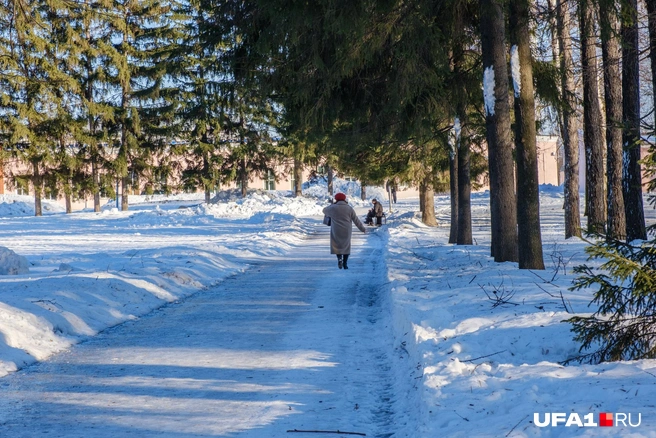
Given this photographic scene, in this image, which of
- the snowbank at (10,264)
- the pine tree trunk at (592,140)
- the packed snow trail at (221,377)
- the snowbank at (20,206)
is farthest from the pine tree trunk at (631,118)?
the snowbank at (20,206)

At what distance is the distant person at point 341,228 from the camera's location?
15594 millimetres

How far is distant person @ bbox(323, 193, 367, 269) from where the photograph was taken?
614 inches

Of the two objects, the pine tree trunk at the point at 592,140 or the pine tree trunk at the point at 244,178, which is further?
the pine tree trunk at the point at 244,178

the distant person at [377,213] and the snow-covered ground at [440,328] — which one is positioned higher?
the distant person at [377,213]

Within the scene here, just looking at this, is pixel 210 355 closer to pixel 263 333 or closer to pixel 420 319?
pixel 263 333

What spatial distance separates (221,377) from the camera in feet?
20.6

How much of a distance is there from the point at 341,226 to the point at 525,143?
5.78 meters

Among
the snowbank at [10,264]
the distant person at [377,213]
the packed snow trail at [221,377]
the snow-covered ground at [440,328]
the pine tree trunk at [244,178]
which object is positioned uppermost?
the pine tree trunk at [244,178]

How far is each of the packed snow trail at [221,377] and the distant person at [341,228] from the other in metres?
4.78

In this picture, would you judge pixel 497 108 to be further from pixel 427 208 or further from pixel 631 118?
pixel 427 208

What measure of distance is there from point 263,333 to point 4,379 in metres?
3.11

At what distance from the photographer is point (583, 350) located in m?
5.90

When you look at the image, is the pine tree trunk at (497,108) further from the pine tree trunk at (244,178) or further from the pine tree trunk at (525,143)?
the pine tree trunk at (244,178)

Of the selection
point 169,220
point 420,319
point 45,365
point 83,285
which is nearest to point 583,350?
point 420,319
